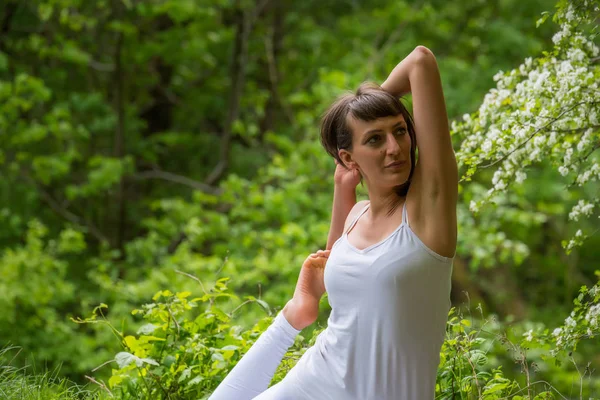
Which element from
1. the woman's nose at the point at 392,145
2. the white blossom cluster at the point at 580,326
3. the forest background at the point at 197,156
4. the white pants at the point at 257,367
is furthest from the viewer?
the forest background at the point at 197,156

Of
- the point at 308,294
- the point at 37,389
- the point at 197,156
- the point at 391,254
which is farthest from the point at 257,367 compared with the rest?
the point at 197,156

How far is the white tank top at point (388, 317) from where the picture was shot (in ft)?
5.54

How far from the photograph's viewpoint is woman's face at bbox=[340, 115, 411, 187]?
1.81 metres

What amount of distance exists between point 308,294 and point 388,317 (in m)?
0.47

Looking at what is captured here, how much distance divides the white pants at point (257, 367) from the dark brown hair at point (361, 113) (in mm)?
525

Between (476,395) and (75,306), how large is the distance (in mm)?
6027

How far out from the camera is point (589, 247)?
1114 cm

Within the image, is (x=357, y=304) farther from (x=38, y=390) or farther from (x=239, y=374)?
(x=38, y=390)

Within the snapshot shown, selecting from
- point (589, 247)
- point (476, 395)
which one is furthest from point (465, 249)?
point (589, 247)

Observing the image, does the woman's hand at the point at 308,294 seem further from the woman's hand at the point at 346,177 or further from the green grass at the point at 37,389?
the green grass at the point at 37,389

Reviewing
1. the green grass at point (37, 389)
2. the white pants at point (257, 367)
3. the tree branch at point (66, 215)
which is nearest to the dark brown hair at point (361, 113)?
the white pants at point (257, 367)

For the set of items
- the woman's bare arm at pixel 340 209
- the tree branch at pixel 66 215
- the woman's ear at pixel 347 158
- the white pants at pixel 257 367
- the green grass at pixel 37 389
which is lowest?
the tree branch at pixel 66 215

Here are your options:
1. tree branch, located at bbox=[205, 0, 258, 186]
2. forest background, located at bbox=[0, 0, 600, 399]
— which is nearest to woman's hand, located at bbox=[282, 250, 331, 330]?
forest background, located at bbox=[0, 0, 600, 399]

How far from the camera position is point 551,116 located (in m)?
2.46
